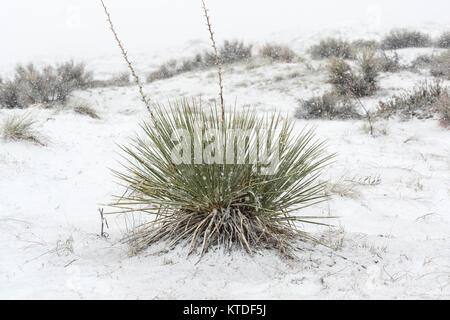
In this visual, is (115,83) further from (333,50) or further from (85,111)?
(333,50)

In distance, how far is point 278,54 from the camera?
558 inches

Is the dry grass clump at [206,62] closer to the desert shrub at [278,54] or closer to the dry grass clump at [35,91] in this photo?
the desert shrub at [278,54]

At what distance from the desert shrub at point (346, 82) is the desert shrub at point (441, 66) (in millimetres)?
1980

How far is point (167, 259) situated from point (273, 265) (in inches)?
27.3

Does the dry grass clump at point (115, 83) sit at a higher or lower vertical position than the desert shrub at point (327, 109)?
higher

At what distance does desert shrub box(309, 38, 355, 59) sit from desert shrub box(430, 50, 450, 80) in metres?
3.29

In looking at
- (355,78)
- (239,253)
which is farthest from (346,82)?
(239,253)

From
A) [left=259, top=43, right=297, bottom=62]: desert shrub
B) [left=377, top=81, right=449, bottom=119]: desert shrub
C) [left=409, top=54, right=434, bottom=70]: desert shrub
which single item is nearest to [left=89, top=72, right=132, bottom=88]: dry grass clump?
[left=259, top=43, right=297, bottom=62]: desert shrub

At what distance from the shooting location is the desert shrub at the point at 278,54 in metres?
13.8

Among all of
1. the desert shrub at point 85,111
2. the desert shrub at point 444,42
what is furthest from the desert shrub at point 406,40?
the desert shrub at point 85,111

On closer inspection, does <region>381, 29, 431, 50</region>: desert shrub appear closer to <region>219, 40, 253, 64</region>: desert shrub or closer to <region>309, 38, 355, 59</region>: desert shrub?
<region>309, 38, 355, 59</region>: desert shrub

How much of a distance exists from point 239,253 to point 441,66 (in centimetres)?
966

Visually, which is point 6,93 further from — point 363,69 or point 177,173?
point 363,69
